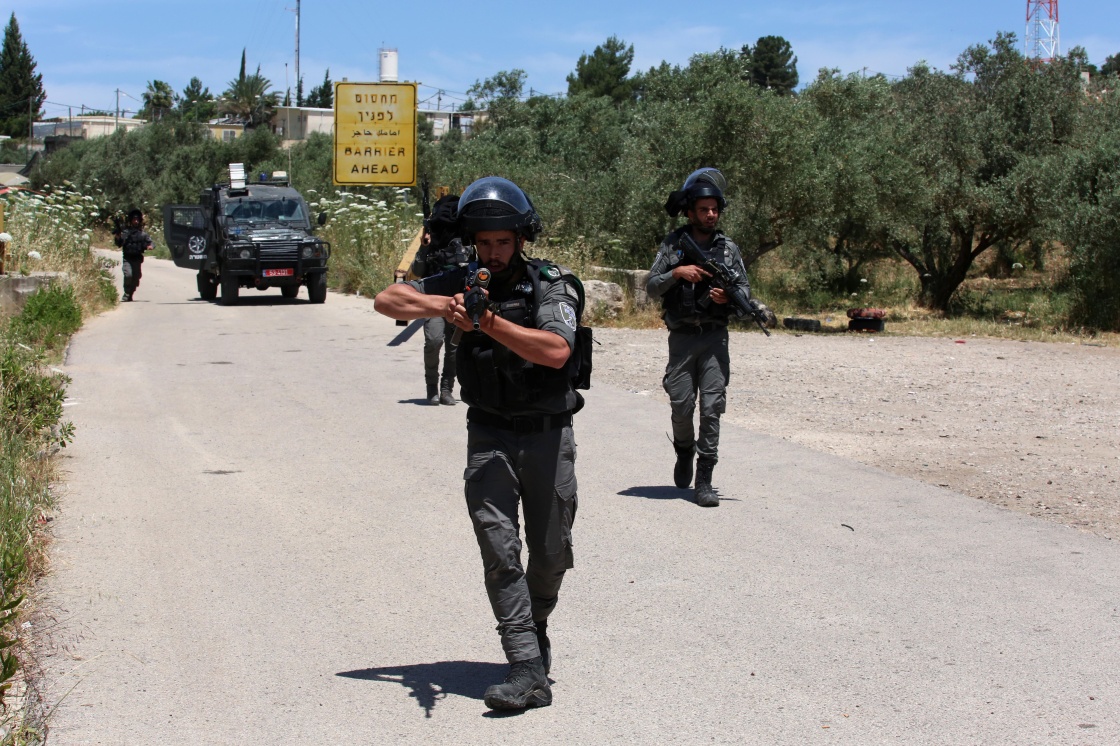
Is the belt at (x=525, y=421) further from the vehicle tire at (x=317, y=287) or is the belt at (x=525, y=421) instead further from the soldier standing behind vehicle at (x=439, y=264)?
the vehicle tire at (x=317, y=287)

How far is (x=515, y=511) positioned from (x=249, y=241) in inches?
724

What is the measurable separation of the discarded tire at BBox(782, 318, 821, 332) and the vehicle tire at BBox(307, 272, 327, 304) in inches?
325

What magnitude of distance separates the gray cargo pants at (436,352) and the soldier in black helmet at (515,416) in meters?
5.76

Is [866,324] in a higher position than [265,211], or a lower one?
lower

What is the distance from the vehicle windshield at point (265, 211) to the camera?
882 inches

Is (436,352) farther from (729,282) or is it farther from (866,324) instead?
(866,324)

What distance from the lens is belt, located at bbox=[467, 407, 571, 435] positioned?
13.5 feet

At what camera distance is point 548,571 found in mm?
4215

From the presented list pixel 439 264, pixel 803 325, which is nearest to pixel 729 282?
pixel 439 264

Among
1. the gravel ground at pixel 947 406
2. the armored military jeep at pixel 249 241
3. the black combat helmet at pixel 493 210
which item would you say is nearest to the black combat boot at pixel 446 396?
the gravel ground at pixel 947 406

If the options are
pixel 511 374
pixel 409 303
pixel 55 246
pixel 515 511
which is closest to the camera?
pixel 409 303

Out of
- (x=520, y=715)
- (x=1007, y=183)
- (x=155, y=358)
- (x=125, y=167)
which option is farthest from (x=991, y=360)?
(x=125, y=167)

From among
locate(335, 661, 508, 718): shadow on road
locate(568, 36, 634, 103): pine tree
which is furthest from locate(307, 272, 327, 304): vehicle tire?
locate(568, 36, 634, 103): pine tree

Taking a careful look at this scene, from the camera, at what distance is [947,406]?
36.7ft
